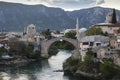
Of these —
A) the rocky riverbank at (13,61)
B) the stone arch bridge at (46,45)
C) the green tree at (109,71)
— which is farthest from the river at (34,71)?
the stone arch bridge at (46,45)

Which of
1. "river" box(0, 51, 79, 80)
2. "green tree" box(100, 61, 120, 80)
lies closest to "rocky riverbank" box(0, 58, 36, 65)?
"river" box(0, 51, 79, 80)

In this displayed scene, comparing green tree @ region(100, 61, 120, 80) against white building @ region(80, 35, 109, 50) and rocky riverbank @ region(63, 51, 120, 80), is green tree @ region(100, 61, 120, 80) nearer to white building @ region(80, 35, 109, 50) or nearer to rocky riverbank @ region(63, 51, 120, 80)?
rocky riverbank @ region(63, 51, 120, 80)

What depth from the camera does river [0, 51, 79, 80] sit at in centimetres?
4294

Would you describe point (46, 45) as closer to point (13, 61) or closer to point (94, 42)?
point (13, 61)

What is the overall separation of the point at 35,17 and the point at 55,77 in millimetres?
154665

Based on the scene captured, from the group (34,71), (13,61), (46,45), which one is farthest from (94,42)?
(46,45)

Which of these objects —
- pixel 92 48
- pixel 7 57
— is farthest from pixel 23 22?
pixel 92 48

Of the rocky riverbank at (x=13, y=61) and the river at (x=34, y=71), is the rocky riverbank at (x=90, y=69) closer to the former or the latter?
the river at (x=34, y=71)

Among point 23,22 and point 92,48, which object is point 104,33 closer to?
point 92,48

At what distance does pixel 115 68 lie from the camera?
125 feet

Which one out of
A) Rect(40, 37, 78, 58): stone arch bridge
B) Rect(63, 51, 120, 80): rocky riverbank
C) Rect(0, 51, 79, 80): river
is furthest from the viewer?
Rect(40, 37, 78, 58): stone arch bridge

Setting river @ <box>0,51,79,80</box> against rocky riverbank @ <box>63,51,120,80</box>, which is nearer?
rocky riverbank @ <box>63,51,120,80</box>

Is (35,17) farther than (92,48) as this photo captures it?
Yes

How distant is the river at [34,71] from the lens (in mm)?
42938
